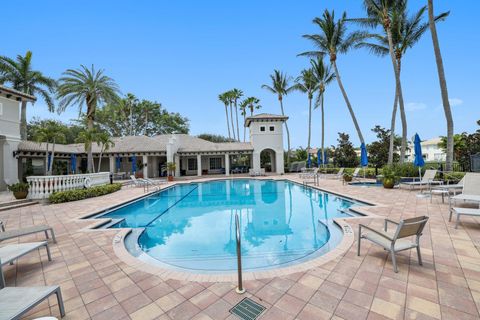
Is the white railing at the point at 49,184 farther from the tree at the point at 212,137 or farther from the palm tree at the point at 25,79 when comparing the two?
the tree at the point at 212,137

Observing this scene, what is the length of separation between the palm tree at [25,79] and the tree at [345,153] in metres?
33.3

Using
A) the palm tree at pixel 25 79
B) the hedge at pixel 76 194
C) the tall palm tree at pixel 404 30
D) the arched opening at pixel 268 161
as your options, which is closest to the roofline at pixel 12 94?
the palm tree at pixel 25 79

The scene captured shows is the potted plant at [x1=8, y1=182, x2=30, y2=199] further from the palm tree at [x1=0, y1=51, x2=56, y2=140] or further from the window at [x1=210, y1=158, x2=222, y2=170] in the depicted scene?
the window at [x1=210, y1=158, x2=222, y2=170]

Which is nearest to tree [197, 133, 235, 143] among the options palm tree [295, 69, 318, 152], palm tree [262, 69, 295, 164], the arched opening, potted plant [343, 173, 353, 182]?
the arched opening

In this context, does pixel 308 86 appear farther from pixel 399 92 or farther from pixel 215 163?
pixel 215 163

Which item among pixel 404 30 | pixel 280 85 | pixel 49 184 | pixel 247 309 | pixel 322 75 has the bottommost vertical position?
pixel 247 309

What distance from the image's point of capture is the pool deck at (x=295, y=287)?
2447mm

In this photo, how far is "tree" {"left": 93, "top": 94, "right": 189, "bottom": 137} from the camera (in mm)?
35281

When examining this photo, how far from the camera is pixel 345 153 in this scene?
25.9 meters

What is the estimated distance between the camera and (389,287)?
285 cm

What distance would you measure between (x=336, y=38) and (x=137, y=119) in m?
34.6

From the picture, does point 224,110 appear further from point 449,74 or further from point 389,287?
point 389,287

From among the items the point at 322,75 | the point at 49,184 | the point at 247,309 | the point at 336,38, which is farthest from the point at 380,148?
the point at 49,184

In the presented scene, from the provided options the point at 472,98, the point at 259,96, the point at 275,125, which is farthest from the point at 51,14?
the point at 472,98
